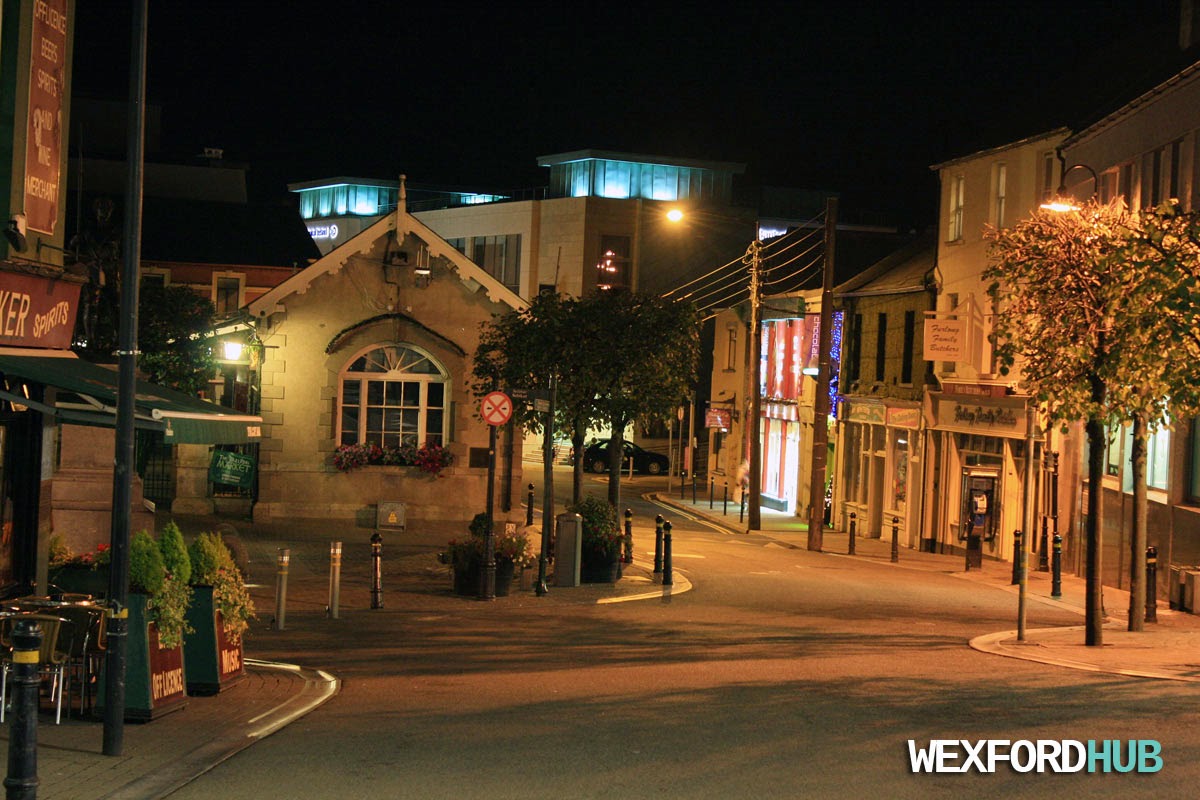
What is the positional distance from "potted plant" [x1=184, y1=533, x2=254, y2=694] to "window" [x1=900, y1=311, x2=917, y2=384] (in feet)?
77.2

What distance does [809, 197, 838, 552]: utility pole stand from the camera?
29.7 meters

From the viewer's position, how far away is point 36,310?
12.1 meters

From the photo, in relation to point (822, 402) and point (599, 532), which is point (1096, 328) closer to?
point (599, 532)

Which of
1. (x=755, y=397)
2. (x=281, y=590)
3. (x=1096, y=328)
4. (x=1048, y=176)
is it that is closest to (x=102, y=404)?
(x=281, y=590)

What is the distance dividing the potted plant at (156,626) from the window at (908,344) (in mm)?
24360

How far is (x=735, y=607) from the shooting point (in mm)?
19297

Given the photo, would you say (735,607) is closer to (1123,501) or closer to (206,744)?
(1123,501)

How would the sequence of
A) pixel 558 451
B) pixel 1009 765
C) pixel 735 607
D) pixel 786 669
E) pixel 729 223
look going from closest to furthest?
pixel 1009 765
pixel 786 669
pixel 735 607
pixel 558 451
pixel 729 223

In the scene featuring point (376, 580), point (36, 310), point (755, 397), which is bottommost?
point (376, 580)

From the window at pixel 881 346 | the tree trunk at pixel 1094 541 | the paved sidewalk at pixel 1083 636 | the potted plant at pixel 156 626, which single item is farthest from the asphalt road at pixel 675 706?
the window at pixel 881 346

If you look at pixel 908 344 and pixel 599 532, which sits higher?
pixel 908 344

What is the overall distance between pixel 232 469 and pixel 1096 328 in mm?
19758

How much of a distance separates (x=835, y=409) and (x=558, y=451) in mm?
21116

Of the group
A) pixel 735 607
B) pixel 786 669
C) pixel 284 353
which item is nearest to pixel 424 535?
pixel 284 353
